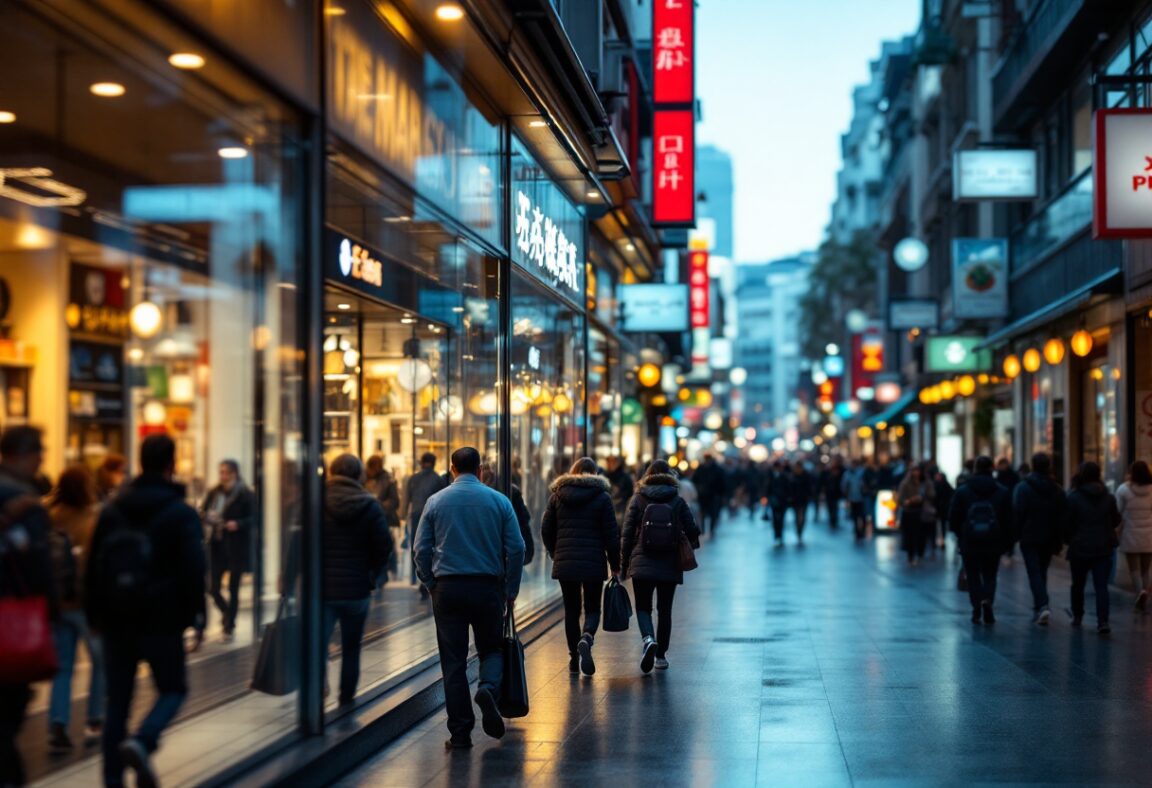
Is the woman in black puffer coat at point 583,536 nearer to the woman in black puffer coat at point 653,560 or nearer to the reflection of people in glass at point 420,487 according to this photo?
the woman in black puffer coat at point 653,560

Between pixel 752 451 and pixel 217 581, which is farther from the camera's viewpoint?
pixel 752 451

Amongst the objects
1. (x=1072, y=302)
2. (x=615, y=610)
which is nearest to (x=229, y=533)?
(x=615, y=610)

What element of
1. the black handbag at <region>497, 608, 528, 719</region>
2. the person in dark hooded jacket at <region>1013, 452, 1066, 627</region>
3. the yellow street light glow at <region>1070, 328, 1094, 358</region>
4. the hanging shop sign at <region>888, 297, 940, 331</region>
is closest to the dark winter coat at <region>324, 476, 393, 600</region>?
the black handbag at <region>497, 608, 528, 719</region>

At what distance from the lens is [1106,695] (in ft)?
40.8

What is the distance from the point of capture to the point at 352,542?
10.6 meters

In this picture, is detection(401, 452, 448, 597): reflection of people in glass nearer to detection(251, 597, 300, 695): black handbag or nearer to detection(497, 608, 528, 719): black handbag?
detection(497, 608, 528, 719): black handbag

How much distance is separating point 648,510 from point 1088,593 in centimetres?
1040

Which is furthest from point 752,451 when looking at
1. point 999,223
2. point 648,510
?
point 648,510

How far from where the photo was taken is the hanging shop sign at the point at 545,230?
17312 mm

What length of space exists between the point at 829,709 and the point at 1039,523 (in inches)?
267

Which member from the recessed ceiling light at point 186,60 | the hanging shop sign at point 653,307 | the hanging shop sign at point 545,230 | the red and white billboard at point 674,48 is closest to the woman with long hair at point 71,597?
the recessed ceiling light at point 186,60

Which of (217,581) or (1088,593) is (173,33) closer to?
(217,581)

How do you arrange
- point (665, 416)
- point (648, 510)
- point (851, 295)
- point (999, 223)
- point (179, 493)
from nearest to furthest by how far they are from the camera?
point (179, 493) → point (648, 510) → point (999, 223) → point (665, 416) → point (851, 295)

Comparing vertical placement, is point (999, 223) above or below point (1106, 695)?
above
